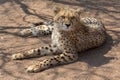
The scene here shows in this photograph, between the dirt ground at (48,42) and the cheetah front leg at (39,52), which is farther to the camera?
the cheetah front leg at (39,52)

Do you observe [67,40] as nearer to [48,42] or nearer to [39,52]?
[39,52]

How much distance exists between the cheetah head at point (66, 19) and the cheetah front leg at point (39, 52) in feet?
1.11

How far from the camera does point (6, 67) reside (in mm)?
4164

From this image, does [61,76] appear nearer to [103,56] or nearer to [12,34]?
[103,56]

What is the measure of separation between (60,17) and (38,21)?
1.55m

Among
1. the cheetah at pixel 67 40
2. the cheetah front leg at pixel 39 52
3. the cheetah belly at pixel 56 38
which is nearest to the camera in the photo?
the cheetah at pixel 67 40

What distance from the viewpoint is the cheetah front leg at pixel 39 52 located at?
439 cm

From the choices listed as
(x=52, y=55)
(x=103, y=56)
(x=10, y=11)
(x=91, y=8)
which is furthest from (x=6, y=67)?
(x=91, y=8)

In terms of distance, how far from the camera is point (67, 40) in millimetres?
4469

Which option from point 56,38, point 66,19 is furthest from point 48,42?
point 66,19

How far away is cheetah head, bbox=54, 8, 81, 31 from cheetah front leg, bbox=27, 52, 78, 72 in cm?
37

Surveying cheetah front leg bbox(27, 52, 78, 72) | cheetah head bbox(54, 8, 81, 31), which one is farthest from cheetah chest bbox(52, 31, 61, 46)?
cheetah front leg bbox(27, 52, 78, 72)

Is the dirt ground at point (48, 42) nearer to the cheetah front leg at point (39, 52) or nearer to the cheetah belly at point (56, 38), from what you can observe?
the cheetah front leg at point (39, 52)

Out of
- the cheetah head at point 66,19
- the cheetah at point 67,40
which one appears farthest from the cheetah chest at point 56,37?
the cheetah head at point 66,19
